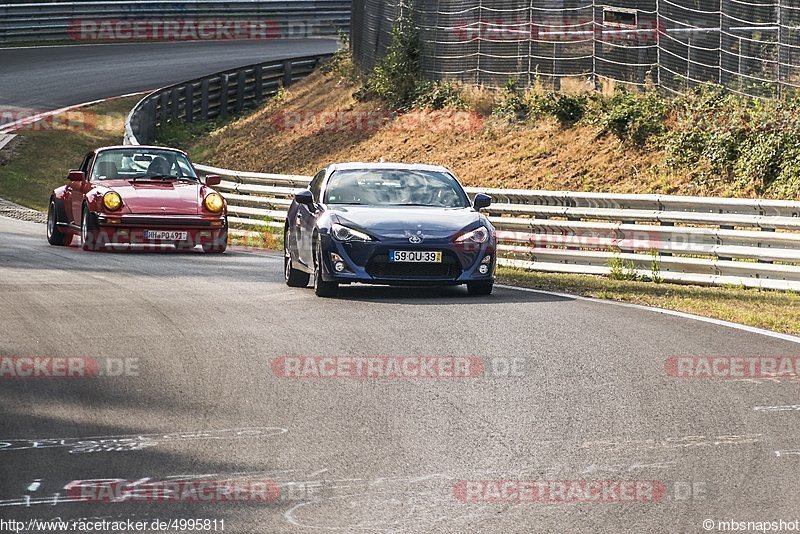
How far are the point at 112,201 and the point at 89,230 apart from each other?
561mm

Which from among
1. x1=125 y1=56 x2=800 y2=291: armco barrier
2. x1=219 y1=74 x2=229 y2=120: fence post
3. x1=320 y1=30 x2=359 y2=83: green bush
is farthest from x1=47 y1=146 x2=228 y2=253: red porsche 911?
x1=219 y1=74 x2=229 y2=120: fence post

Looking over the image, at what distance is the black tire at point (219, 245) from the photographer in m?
18.8

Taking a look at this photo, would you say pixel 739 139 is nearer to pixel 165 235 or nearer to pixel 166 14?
pixel 165 235

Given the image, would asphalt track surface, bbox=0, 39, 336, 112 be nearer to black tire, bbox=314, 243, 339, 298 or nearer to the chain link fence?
the chain link fence

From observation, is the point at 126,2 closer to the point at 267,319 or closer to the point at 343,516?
the point at 267,319

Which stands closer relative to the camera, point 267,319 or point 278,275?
point 267,319

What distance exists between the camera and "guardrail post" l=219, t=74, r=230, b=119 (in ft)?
122

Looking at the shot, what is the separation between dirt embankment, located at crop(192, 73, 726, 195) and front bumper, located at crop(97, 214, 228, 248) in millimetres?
7763

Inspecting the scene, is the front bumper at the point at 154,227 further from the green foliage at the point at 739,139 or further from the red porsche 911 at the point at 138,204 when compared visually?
the green foliage at the point at 739,139

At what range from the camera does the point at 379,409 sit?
27.6 feet

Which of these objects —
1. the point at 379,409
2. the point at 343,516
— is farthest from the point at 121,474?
the point at 379,409

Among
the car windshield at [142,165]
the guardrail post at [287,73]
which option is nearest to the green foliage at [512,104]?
the car windshield at [142,165]

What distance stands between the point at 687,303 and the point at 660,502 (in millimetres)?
7799

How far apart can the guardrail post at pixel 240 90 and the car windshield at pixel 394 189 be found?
905 inches
